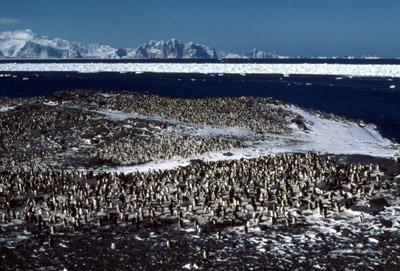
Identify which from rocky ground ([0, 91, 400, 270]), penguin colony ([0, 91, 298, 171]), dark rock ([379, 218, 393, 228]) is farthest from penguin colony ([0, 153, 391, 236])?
penguin colony ([0, 91, 298, 171])

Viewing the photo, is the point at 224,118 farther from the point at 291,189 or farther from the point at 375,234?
the point at 375,234

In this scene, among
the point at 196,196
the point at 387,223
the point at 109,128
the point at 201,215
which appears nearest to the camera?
the point at 387,223

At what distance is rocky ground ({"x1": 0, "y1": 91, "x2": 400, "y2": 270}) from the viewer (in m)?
10.7

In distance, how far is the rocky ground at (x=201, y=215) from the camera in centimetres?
1066

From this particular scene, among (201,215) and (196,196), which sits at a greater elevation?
(196,196)

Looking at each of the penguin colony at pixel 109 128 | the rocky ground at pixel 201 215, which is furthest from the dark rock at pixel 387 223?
the penguin colony at pixel 109 128

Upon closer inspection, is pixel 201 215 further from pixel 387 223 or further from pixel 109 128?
pixel 109 128

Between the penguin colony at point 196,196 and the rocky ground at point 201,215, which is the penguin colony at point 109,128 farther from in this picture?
the penguin colony at point 196,196

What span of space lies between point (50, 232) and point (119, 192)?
4.66 meters

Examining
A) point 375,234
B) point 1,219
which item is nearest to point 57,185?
point 1,219

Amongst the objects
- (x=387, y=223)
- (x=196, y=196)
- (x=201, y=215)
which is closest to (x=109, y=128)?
(x=196, y=196)

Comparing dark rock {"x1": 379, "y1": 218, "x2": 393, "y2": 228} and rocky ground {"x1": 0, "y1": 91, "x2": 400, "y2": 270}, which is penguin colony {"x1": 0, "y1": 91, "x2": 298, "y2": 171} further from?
dark rock {"x1": 379, "y1": 218, "x2": 393, "y2": 228}

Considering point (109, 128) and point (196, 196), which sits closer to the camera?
point (196, 196)

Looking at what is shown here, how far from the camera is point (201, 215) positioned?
13.8m
